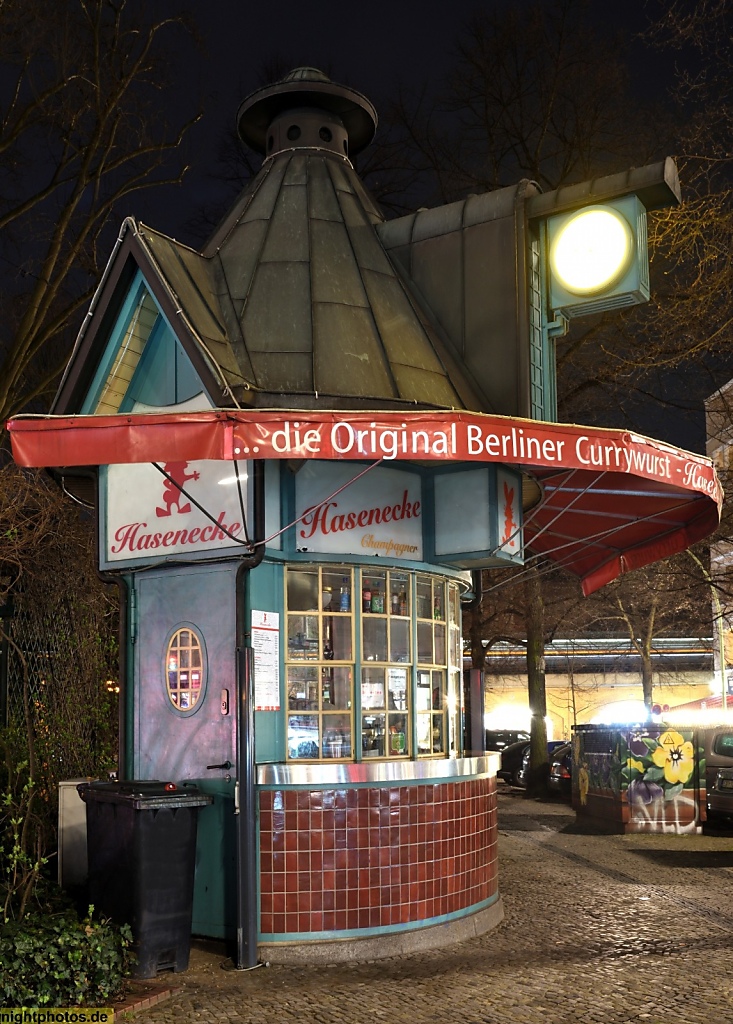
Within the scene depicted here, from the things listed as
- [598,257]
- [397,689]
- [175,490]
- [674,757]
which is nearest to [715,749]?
[674,757]

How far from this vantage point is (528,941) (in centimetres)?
928

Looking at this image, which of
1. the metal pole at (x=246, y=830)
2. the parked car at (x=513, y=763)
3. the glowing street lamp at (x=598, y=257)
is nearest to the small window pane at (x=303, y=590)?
the metal pole at (x=246, y=830)

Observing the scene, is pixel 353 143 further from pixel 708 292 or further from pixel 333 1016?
pixel 333 1016

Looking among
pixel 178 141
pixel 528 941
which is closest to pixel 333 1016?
pixel 528 941

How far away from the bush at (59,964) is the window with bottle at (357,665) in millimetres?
2155

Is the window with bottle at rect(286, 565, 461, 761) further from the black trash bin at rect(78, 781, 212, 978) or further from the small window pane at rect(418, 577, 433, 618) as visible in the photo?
the black trash bin at rect(78, 781, 212, 978)

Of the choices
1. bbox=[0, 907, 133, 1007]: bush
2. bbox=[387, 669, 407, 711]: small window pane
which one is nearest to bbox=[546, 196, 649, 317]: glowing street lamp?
bbox=[387, 669, 407, 711]: small window pane

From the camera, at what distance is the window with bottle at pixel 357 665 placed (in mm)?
9078

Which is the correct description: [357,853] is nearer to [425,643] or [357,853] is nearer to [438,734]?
[438,734]

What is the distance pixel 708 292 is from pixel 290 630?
752 centimetres

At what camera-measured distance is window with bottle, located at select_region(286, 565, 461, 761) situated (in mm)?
9078

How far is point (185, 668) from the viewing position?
929 cm

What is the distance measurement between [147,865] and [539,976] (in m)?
3.00

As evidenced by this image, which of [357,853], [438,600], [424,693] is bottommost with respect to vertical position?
[357,853]
